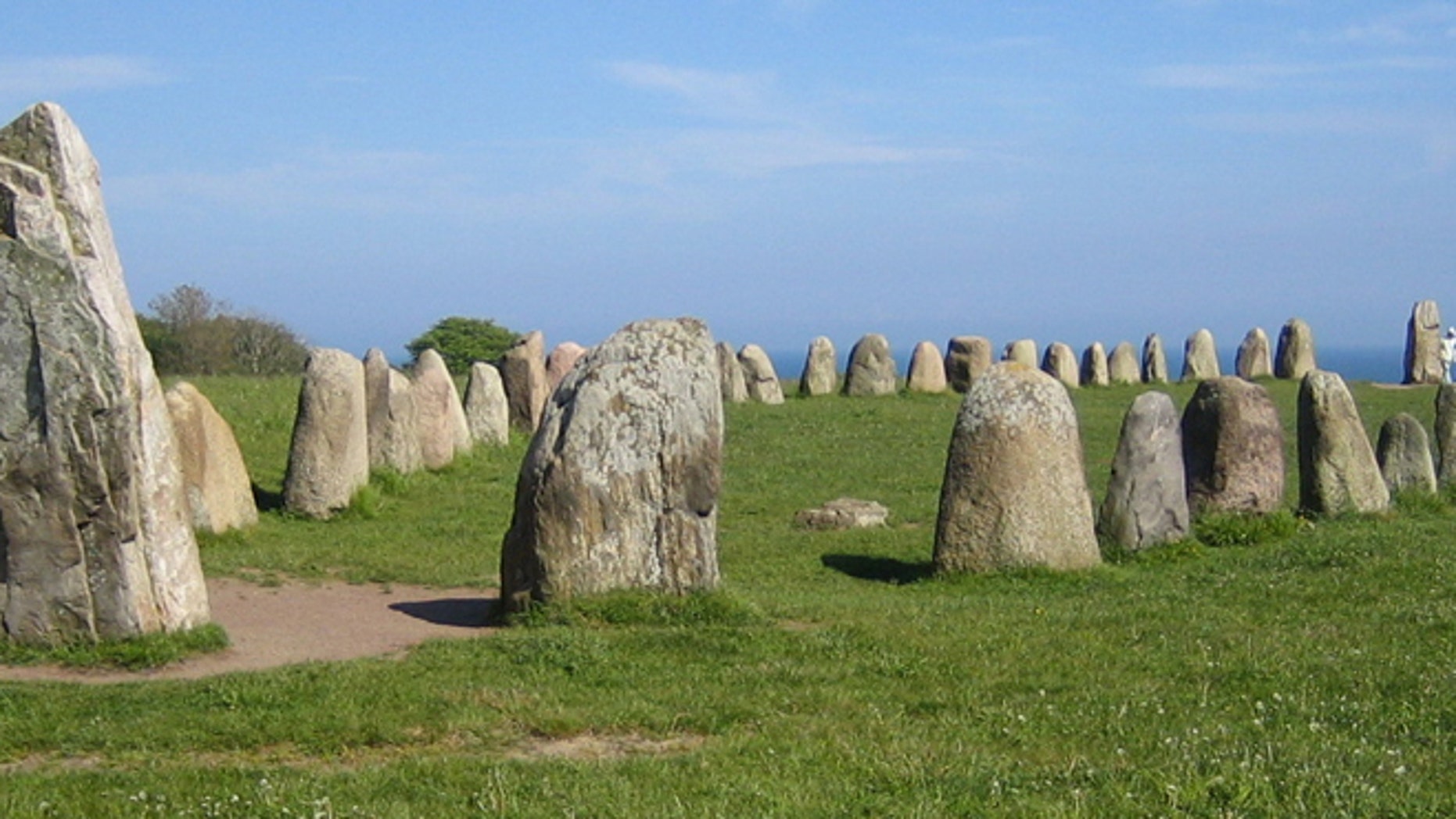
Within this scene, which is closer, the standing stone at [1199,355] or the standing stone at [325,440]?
the standing stone at [325,440]

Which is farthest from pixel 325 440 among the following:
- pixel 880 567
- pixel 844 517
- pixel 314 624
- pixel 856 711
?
pixel 856 711

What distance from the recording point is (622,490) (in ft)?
48.7

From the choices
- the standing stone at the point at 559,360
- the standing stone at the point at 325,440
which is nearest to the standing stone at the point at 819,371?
the standing stone at the point at 559,360

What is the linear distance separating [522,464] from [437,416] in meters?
13.1

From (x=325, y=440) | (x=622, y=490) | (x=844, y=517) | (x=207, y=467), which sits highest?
(x=325, y=440)

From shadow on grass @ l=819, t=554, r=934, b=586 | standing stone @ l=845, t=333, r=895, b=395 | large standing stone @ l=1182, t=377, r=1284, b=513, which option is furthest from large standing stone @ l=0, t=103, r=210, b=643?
standing stone @ l=845, t=333, r=895, b=395

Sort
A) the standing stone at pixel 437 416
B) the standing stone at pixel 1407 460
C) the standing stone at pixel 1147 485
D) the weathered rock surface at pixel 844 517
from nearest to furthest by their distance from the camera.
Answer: the standing stone at pixel 1147 485, the weathered rock surface at pixel 844 517, the standing stone at pixel 1407 460, the standing stone at pixel 437 416

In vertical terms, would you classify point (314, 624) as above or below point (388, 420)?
below

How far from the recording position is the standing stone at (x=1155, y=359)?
5181 cm

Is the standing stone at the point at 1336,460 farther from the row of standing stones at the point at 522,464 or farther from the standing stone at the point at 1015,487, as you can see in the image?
the standing stone at the point at 1015,487

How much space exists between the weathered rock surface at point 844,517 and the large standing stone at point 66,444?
10639 millimetres

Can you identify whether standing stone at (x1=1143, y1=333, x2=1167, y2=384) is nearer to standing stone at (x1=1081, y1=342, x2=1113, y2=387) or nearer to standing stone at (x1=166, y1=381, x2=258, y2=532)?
standing stone at (x1=1081, y1=342, x2=1113, y2=387)

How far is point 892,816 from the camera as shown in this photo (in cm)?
838

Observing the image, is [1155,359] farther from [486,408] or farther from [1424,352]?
[486,408]
